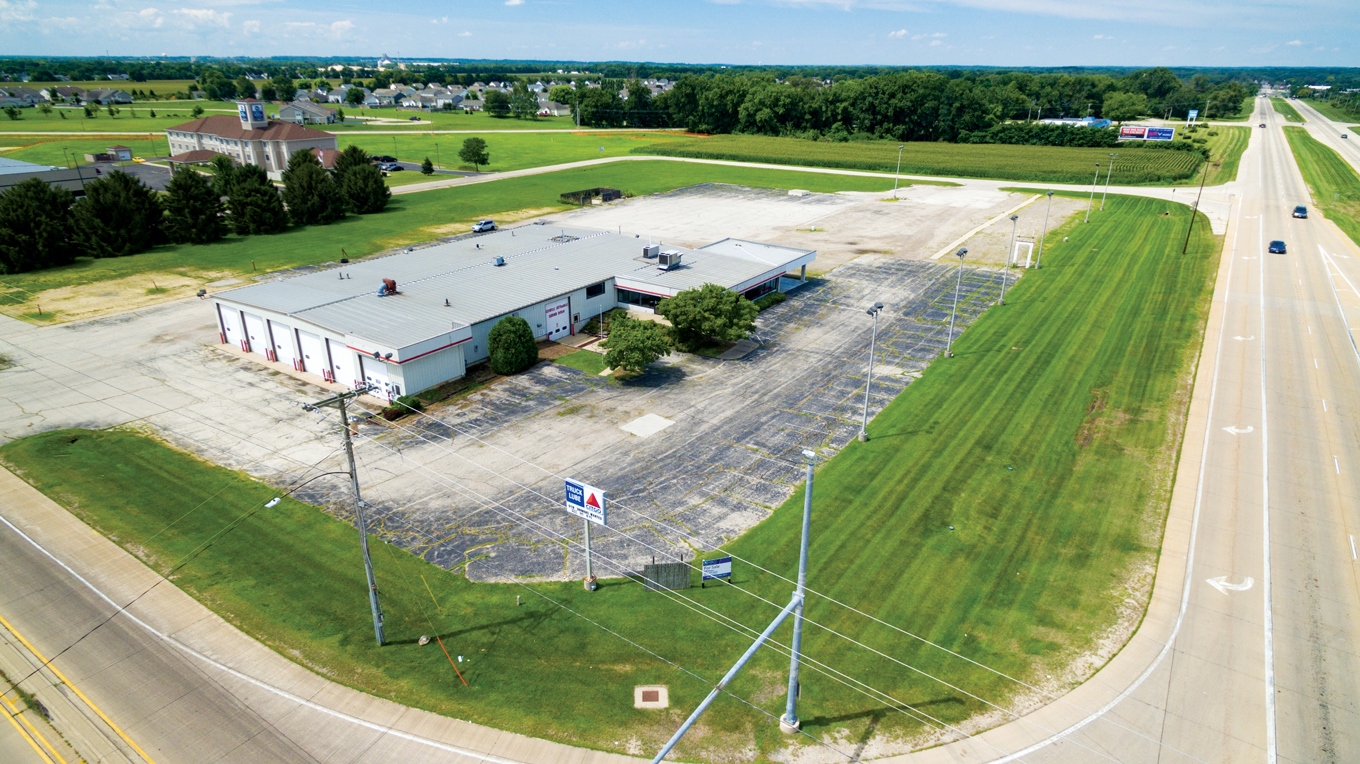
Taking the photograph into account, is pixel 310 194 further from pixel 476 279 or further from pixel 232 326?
pixel 476 279

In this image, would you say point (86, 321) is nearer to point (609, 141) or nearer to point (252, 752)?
point (252, 752)

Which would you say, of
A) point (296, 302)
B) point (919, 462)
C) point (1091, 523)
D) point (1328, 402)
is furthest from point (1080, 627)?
point (296, 302)

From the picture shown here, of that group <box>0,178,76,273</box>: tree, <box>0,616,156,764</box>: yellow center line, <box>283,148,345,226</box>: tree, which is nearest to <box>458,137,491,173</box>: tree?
<box>283,148,345,226</box>: tree

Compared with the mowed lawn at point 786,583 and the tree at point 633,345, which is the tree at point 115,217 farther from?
the tree at point 633,345

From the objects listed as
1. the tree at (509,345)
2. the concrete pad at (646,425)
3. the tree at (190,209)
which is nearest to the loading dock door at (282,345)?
the tree at (509,345)

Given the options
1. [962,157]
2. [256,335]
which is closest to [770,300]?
[256,335]

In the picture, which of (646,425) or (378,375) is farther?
(378,375)

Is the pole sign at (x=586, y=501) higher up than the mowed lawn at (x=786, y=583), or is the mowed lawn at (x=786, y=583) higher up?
the pole sign at (x=586, y=501)
